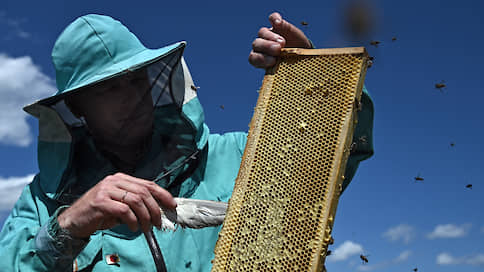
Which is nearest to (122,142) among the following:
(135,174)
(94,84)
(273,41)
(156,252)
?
(135,174)

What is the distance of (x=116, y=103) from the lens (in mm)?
3531

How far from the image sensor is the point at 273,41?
2.59 metres

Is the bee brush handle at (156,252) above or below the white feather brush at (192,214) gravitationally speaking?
below

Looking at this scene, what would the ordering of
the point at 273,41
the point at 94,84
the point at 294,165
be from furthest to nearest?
the point at 94,84
the point at 273,41
the point at 294,165

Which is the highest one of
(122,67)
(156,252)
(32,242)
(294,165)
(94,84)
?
(122,67)

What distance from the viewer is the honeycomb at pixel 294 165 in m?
2.16

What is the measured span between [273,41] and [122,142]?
5.07 feet

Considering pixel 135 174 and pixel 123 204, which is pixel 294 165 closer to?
pixel 123 204

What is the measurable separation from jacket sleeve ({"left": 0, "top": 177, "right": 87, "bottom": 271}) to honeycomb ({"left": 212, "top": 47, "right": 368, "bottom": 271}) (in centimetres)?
90

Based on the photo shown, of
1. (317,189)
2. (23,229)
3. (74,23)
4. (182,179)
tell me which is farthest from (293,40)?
(23,229)

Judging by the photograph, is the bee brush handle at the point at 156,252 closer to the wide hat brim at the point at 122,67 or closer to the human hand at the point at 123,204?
the human hand at the point at 123,204

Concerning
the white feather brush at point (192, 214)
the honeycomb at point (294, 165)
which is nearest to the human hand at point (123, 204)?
the white feather brush at point (192, 214)

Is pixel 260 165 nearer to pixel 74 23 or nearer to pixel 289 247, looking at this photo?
pixel 289 247

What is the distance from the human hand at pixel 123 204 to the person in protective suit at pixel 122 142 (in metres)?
0.59
